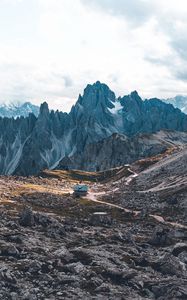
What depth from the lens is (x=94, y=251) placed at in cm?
9394

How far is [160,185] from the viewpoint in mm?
195000

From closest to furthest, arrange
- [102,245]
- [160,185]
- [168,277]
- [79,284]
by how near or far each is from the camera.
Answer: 1. [79,284]
2. [168,277]
3. [102,245]
4. [160,185]

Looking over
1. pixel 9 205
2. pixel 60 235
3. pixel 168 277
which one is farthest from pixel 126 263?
pixel 9 205

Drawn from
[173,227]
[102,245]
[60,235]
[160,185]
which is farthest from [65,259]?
[160,185]

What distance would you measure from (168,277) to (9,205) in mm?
72882

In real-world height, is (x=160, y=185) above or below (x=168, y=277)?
above

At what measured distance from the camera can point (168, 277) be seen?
83.1 meters

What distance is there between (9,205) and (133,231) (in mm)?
41314

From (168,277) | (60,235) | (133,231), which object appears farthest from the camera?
(133,231)

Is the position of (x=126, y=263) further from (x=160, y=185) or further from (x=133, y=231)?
(x=160, y=185)

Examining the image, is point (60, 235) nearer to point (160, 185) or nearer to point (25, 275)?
point (25, 275)

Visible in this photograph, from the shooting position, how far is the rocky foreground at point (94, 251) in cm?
7356

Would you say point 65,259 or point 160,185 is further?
point 160,185

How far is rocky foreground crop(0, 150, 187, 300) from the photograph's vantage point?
7356 centimetres
